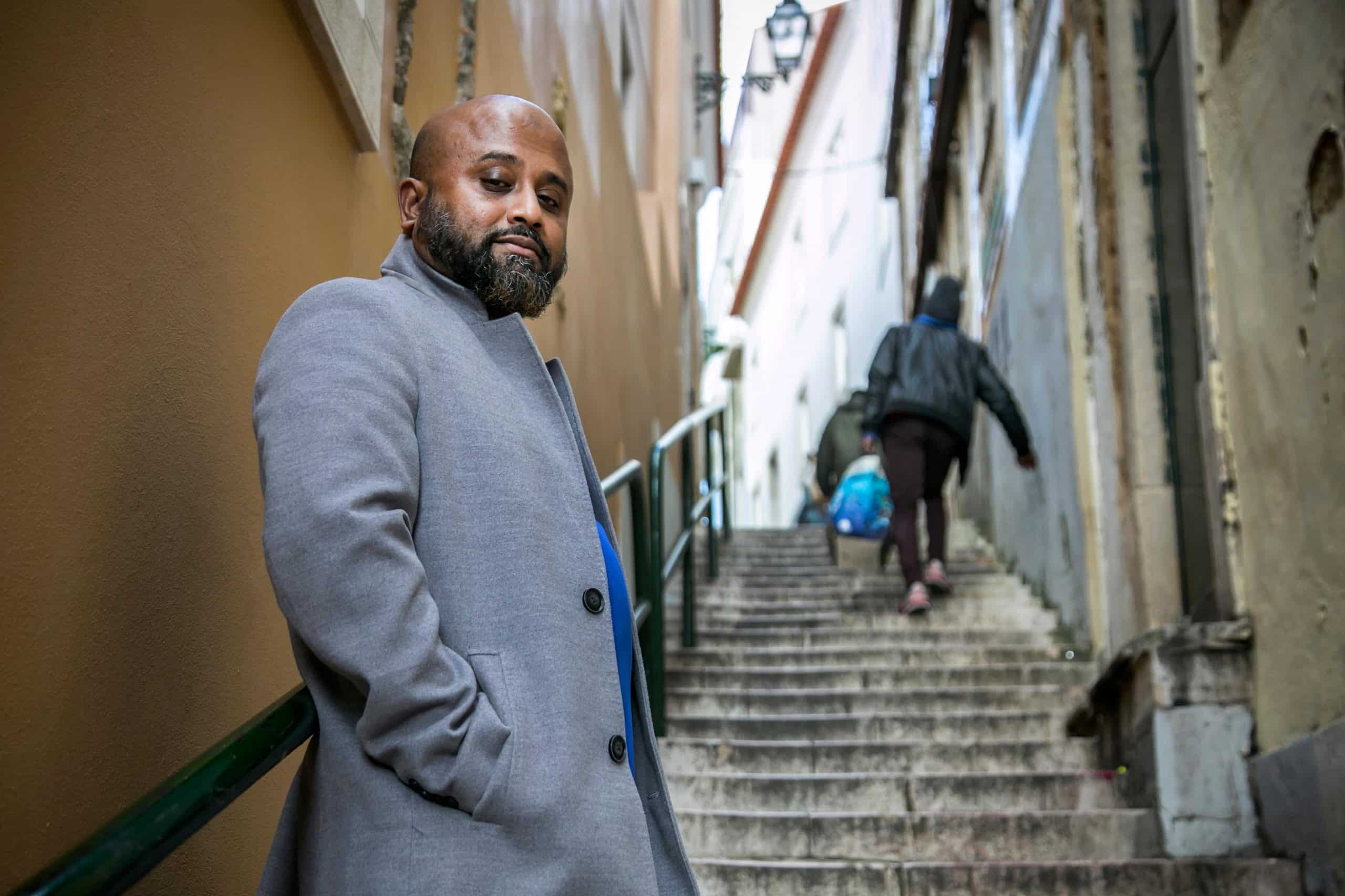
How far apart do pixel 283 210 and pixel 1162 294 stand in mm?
3529

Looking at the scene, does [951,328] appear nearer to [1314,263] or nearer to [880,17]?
[1314,263]

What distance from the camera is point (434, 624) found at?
4.36ft

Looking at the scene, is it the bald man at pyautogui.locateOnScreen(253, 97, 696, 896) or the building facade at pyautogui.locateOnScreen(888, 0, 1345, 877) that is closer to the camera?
the bald man at pyautogui.locateOnScreen(253, 97, 696, 896)

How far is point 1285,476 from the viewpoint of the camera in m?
3.45

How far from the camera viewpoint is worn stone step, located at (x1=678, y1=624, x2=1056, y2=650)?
567cm

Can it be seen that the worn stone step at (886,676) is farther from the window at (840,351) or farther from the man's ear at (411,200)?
the window at (840,351)

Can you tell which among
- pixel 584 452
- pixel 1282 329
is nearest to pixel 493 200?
pixel 584 452

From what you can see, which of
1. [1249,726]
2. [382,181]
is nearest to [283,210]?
[382,181]

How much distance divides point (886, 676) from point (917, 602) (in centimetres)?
79

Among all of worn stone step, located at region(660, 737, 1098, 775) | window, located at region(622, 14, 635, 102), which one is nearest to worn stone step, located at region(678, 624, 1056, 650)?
worn stone step, located at region(660, 737, 1098, 775)

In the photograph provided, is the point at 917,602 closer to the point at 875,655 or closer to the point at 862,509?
the point at 875,655

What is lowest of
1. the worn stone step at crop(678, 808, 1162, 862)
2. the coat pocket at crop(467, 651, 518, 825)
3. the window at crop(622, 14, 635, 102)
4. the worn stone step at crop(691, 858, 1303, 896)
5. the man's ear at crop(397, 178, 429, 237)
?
the worn stone step at crop(691, 858, 1303, 896)

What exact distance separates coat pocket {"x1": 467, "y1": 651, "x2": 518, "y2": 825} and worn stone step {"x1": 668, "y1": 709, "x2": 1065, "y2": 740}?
Result: 3.49 meters

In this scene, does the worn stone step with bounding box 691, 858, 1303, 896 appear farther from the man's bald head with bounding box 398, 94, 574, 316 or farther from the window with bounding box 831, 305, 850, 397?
the window with bounding box 831, 305, 850, 397
